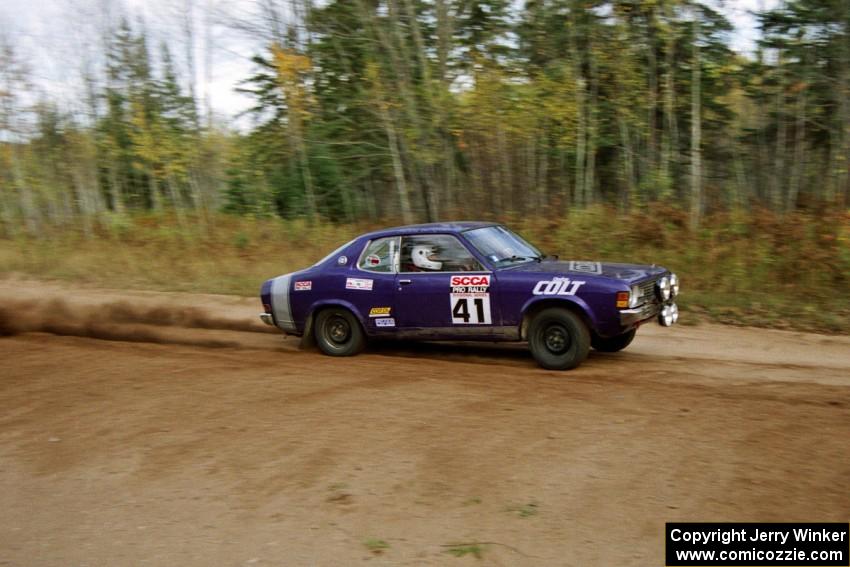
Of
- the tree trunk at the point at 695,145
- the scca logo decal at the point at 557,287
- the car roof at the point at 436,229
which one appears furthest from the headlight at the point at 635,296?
the tree trunk at the point at 695,145

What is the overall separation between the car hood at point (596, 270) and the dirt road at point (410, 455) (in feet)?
3.26

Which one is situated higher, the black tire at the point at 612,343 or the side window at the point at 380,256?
the side window at the point at 380,256

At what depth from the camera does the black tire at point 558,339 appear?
780cm

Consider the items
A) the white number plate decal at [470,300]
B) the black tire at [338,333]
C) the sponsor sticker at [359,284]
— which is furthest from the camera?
the black tire at [338,333]

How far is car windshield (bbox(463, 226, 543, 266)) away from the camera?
27.9 feet

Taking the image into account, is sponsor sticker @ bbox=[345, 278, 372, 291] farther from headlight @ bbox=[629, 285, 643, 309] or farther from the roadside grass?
the roadside grass

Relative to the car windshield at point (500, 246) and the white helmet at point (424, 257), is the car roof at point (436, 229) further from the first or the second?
the white helmet at point (424, 257)


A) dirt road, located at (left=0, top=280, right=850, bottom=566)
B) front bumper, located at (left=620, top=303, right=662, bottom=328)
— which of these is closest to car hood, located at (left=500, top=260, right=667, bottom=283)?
front bumper, located at (left=620, top=303, right=662, bottom=328)

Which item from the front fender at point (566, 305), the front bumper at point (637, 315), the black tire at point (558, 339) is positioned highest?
the front fender at point (566, 305)

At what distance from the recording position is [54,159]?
25.6 meters

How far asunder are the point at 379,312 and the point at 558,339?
2.13m

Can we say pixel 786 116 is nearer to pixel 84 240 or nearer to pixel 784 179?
pixel 784 179

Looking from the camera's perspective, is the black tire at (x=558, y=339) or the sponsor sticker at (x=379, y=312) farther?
the sponsor sticker at (x=379, y=312)

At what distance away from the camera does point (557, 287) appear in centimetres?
783
